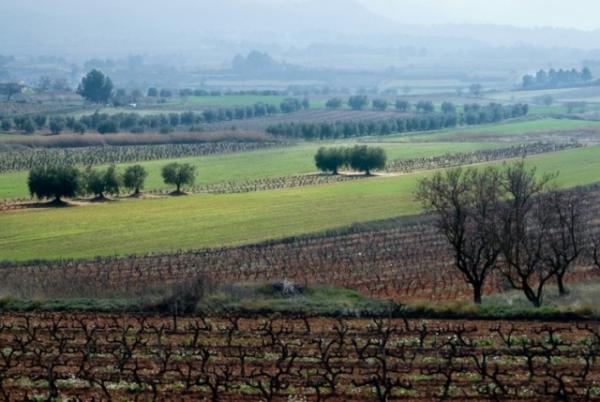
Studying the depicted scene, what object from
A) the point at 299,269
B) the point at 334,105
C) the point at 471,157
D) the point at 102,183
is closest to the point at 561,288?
the point at 299,269

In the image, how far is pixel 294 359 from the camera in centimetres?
2361

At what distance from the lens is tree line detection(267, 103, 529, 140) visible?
125m

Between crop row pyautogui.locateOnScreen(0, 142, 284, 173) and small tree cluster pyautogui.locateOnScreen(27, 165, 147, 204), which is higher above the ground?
small tree cluster pyautogui.locateOnScreen(27, 165, 147, 204)

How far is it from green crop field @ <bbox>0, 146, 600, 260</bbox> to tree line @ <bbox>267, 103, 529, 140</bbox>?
48.0 metres

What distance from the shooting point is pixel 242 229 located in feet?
186

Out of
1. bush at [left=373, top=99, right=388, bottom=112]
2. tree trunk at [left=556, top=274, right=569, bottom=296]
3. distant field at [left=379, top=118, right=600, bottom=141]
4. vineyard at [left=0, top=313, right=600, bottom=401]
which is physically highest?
vineyard at [left=0, top=313, right=600, bottom=401]

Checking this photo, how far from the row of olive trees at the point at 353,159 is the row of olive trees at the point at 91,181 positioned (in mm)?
14038

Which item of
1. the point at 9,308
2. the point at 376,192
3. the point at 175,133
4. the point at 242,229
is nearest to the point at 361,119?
the point at 175,133

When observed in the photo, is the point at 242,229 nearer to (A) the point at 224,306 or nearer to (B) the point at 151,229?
(B) the point at 151,229

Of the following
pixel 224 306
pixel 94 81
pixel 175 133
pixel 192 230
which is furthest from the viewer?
pixel 94 81

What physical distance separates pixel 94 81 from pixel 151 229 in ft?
402

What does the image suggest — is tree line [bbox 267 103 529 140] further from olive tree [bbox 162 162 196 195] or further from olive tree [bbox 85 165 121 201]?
olive tree [bbox 85 165 121 201]

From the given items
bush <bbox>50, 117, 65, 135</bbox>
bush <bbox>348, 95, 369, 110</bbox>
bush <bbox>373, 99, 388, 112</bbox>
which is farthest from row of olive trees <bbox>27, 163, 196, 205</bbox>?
bush <bbox>348, 95, 369, 110</bbox>

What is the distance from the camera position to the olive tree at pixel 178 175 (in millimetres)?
75562
